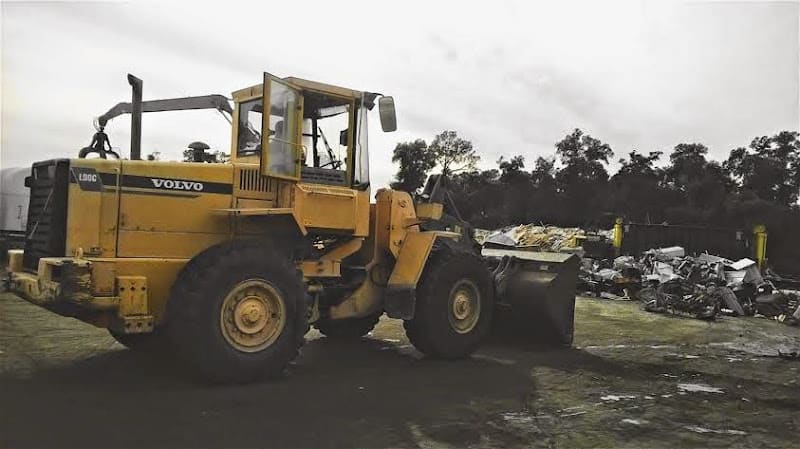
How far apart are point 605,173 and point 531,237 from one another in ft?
47.6

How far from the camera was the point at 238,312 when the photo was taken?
5898mm

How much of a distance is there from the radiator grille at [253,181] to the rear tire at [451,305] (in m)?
2.06

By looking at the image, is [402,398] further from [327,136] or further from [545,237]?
[545,237]

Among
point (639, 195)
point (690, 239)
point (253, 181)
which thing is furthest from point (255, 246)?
point (639, 195)

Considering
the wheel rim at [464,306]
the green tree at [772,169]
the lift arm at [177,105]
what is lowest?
the wheel rim at [464,306]

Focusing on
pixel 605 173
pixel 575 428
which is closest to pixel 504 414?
pixel 575 428

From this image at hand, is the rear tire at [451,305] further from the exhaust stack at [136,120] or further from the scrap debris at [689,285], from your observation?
the exhaust stack at [136,120]

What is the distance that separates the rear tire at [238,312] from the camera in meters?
5.60

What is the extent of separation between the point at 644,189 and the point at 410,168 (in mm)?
20919

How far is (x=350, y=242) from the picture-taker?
7234mm

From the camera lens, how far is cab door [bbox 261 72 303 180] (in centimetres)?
649

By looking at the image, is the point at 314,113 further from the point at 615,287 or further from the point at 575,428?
the point at 615,287

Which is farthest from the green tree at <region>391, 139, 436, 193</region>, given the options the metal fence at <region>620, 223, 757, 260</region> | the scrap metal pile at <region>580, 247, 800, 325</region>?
the metal fence at <region>620, 223, 757, 260</region>

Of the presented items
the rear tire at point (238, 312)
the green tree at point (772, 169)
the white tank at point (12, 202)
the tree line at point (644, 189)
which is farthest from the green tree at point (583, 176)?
the rear tire at point (238, 312)
